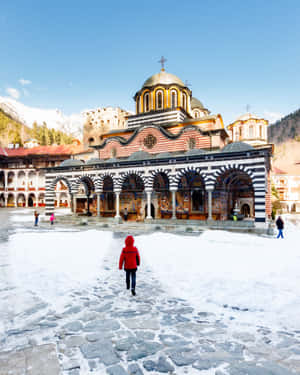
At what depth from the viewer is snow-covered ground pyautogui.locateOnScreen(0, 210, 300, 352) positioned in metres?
5.13

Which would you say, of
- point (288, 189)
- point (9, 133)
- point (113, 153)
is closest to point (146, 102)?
point (113, 153)

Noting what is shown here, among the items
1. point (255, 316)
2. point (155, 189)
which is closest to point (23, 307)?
point (255, 316)

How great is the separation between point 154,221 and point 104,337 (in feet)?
46.7

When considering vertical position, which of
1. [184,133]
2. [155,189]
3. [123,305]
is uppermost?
[184,133]

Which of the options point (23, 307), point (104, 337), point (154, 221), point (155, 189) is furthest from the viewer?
point (155, 189)

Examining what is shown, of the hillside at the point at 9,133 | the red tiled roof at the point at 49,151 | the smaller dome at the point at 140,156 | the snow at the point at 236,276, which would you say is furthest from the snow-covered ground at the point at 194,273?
the hillside at the point at 9,133

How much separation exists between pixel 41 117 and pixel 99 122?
79749 mm

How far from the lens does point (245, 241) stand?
497 inches

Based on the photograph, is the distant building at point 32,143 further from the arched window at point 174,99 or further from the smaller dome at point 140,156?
the smaller dome at point 140,156

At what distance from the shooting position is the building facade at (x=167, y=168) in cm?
1797

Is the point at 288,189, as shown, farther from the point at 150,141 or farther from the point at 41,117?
the point at 41,117

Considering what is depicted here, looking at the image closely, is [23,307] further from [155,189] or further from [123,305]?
[155,189]

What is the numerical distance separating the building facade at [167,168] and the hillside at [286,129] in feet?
389

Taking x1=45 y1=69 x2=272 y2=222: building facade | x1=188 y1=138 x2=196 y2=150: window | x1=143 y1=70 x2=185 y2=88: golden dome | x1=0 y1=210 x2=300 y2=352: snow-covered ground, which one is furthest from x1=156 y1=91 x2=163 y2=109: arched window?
x1=0 y1=210 x2=300 y2=352: snow-covered ground
